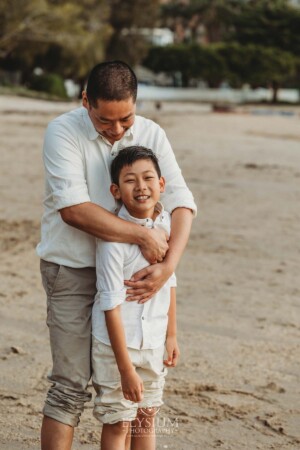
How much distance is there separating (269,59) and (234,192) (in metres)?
57.1

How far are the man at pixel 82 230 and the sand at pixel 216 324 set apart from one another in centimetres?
73

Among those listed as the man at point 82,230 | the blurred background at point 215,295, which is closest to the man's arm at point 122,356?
the man at point 82,230

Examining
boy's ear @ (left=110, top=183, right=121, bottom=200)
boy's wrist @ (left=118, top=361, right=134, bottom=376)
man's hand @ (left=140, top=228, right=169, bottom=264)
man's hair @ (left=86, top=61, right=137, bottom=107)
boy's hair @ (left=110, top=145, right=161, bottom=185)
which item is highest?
man's hair @ (left=86, top=61, right=137, bottom=107)

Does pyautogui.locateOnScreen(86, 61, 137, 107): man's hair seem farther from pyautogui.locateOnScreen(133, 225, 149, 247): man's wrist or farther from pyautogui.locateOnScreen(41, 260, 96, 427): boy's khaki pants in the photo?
pyautogui.locateOnScreen(41, 260, 96, 427): boy's khaki pants

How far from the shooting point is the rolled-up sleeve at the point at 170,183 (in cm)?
326

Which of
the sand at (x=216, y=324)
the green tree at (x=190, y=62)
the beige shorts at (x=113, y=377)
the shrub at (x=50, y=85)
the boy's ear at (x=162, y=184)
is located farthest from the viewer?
the green tree at (x=190, y=62)

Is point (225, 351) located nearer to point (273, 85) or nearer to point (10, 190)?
point (10, 190)

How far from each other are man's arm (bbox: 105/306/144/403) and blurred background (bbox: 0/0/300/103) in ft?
130

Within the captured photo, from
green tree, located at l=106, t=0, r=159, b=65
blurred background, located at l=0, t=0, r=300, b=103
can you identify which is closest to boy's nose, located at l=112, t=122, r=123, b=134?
blurred background, located at l=0, t=0, r=300, b=103

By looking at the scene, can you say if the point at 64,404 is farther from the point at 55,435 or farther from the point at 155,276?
the point at 155,276

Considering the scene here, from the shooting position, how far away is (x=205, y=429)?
408cm

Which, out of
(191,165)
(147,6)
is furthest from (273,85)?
(191,165)

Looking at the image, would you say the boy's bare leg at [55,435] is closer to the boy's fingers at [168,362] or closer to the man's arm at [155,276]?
the boy's fingers at [168,362]

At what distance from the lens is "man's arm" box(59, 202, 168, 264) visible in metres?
3.04
